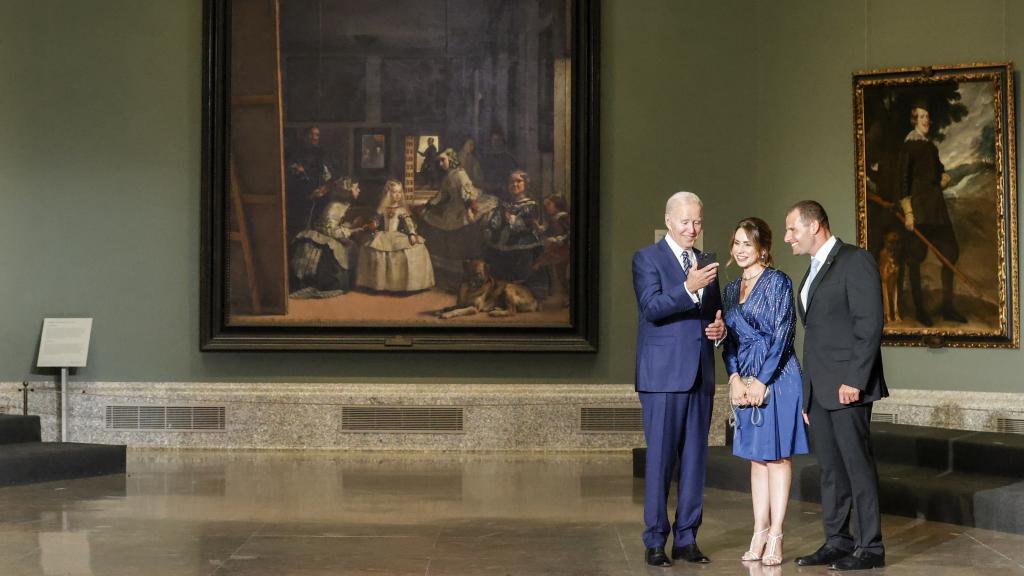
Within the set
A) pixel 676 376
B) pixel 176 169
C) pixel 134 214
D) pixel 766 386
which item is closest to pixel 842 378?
pixel 766 386

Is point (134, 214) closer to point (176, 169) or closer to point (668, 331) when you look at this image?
point (176, 169)

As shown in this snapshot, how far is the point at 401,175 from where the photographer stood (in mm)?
11469

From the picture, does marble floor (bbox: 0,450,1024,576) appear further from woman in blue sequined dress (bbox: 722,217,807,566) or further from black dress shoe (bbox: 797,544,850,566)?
woman in blue sequined dress (bbox: 722,217,807,566)

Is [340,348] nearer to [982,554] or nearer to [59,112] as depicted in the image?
[59,112]

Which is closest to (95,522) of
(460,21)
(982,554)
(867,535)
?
(867,535)

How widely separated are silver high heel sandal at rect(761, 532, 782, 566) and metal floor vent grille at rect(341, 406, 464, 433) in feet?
18.9

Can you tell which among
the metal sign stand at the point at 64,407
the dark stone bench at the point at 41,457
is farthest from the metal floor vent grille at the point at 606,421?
the metal sign stand at the point at 64,407

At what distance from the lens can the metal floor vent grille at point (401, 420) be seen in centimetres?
1144

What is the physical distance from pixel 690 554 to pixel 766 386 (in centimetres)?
93

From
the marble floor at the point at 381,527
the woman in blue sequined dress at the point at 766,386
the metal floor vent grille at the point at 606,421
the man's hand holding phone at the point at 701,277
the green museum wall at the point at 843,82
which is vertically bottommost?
the marble floor at the point at 381,527

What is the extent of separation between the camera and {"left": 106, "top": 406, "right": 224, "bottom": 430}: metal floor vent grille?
11414mm

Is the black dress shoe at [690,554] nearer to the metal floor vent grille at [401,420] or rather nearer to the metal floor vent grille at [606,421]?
the metal floor vent grille at [606,421]

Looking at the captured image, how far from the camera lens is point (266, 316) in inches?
451

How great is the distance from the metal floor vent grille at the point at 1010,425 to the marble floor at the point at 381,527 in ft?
10.1
